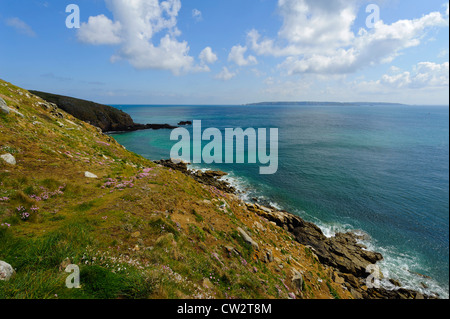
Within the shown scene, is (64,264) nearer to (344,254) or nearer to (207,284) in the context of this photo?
(207,284)

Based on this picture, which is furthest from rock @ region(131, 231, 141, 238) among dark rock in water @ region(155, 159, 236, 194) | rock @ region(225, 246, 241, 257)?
dark rock in water @ region(155, 159, 236, 194)

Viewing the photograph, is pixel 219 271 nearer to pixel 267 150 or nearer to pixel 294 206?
pixel 294 206

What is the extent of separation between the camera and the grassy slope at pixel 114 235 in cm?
566

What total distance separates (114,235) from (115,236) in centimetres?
8

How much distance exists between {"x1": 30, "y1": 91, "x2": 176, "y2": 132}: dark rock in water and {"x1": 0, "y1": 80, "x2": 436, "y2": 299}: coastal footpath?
310ft

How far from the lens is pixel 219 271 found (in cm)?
824

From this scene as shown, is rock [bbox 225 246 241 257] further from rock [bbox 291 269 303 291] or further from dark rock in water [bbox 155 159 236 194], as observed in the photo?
dark rock in water [bbox 155 159 236 194]

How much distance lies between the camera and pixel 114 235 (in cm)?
776

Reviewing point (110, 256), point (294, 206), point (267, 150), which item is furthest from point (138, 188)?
point (267, 150)

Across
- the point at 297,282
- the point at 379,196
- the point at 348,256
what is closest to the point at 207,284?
the point at 297,282

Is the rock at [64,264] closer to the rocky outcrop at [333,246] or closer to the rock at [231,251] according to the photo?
the rock at [231,251]

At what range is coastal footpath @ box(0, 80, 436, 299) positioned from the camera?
5.66 m

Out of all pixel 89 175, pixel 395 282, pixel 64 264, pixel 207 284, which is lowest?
pixel 395 282

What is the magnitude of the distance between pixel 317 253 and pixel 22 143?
30.1 meters
